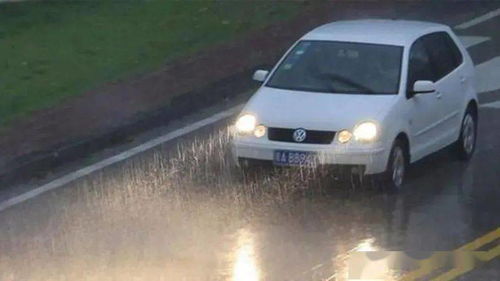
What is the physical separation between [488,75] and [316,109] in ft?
21.3

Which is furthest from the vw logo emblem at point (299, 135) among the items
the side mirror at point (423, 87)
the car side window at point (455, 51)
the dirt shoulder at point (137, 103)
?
the dirt shoulder at point (137, 103)

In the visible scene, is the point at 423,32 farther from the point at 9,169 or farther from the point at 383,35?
the point at 9,169

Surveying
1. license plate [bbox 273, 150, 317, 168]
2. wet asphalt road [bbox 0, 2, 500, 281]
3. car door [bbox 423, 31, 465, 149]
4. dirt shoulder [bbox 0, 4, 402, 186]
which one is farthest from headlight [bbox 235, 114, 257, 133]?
dirt shoulder [bbox 0, 4, 402, 186]

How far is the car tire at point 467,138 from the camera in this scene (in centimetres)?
1478

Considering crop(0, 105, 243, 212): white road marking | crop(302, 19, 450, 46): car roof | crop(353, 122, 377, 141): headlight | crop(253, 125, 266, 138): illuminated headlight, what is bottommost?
crop(0, 105, 243, 212): white road marking

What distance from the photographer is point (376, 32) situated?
1449 cm

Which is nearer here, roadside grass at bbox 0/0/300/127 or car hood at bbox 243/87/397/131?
car hood at bbox 243/87/397/131

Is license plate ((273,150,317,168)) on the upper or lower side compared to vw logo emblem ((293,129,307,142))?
lower

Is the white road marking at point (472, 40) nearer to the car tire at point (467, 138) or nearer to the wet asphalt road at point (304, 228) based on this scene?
the car tire at point (467, 138)

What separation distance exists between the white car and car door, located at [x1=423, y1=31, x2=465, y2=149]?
1cm

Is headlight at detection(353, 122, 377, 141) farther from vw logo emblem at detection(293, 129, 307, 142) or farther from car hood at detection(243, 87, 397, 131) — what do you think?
vw logo emblem at detection(293, 129, 307, 142)

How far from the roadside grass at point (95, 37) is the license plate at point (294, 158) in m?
4.13

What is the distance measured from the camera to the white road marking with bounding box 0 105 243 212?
44.2ft

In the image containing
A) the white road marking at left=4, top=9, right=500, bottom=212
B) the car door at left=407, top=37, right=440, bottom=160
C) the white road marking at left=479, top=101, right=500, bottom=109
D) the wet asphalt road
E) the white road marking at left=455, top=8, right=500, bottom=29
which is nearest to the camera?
the wet asphalt road
